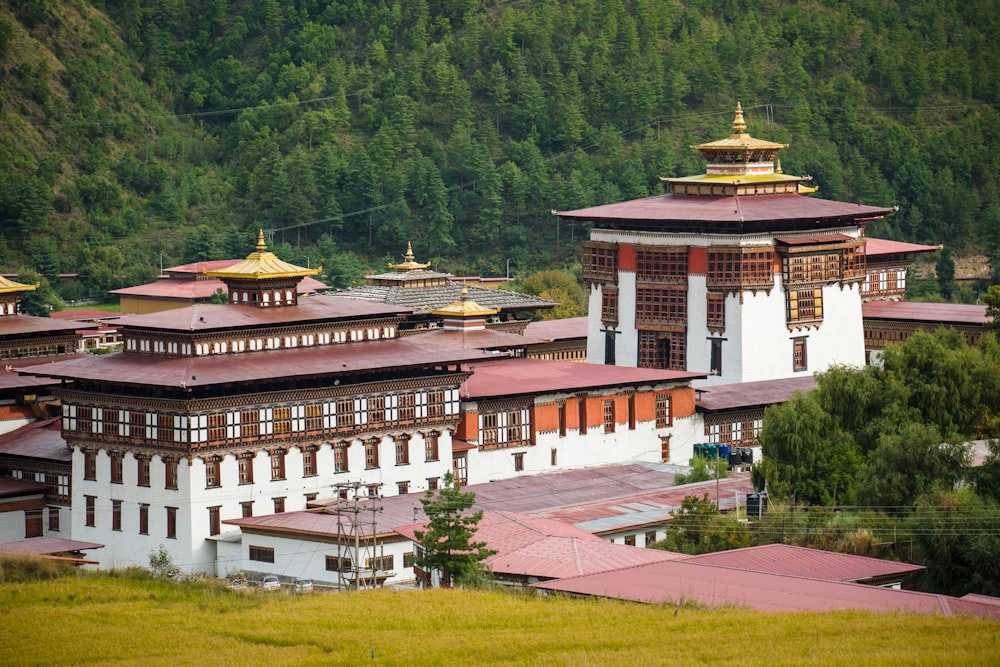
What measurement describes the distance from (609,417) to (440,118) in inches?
2927

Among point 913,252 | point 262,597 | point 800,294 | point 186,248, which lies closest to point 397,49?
point 186,248

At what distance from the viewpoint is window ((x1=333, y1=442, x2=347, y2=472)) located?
8044 cm

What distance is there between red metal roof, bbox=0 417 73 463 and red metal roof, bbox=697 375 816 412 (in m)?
24.3

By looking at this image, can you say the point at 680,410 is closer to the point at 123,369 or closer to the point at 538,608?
the point at 123,369

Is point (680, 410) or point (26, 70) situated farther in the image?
point (26, 70)

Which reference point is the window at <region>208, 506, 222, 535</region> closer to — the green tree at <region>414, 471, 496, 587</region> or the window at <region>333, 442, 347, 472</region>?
the window at <region>333, 442, 347, 472</region>

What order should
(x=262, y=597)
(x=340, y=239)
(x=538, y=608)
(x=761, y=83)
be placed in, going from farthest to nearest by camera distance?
(x=761, y=83), (x=340, y=239), (x=262, y=597), (x=538, y=608)

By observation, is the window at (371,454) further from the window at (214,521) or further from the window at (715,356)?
the window at (715,356)

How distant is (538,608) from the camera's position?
201 ft

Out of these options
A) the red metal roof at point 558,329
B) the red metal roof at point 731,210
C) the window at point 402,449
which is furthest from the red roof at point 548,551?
the red metal roof at point 558,329

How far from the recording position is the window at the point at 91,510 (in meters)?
78.6

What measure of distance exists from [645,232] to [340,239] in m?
53.4

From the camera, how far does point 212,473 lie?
76.9m

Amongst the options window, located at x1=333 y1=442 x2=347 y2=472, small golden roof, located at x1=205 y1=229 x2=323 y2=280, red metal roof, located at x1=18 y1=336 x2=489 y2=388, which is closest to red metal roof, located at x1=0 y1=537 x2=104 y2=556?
red metal roof, located at x1=18 y1=336 x2=489 y2=388
